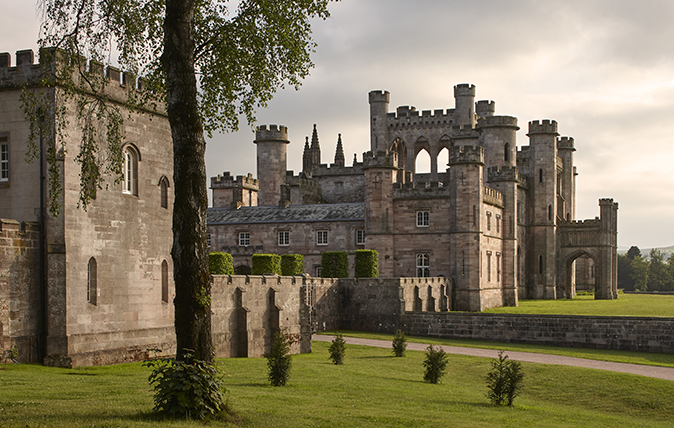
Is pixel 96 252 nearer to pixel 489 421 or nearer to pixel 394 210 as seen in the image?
pixel 489 421

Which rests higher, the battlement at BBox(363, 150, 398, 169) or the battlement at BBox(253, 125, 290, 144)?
the battlement at BBox(253, 125, 290, 144)

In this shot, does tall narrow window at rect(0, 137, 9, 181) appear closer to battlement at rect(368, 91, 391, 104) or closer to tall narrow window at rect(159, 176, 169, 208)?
tall narrow window at rect(159, 176, 169, 208)

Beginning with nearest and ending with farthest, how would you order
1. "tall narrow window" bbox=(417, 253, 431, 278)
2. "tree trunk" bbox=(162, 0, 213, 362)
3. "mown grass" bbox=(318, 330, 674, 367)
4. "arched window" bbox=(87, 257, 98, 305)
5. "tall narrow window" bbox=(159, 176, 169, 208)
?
"tree trunk" bbox=(162, 0, 213, 362)
"arched window" bbox=(87, 257, 98, 305)
"tall narrow window" bbox=(159, 176, 169, 208)
"mown grass" bbox=(318, 330, 674, 367)
"tall narrow window" bbox=(417, 253, 431, 278)

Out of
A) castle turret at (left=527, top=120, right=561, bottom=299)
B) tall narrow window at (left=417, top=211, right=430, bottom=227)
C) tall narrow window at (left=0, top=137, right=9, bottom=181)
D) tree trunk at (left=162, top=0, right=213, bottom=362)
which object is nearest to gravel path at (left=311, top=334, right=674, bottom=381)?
tall narrow window at (left=417, top=211, right=430, bottom=227)

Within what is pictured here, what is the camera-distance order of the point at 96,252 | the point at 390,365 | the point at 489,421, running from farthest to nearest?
the point at 390,365 < the point at 96,252 < the point at 489,421

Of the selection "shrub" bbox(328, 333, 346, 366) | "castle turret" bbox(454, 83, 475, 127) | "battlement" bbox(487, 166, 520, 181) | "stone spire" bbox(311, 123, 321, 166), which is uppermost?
"castle turret" bbox(454, 83, 475, 127)

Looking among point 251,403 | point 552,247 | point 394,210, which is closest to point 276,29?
point 251,403

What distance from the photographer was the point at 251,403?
53.5ft

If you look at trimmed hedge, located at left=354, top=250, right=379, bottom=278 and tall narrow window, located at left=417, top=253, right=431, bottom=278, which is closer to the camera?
trimmed hedge, located at left=354, top=250, right=379, bottom=278

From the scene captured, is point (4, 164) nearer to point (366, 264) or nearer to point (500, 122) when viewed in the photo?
point (366, 264)

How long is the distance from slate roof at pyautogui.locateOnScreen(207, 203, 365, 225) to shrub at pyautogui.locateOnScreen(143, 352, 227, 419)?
42.7m

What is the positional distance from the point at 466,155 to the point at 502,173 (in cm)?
854

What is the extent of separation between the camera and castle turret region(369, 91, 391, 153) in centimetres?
6894

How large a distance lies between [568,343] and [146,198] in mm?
23378
